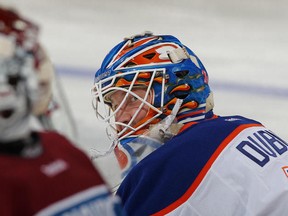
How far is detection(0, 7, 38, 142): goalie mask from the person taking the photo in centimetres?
97

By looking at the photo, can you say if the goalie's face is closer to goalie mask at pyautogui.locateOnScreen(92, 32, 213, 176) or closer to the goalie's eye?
goalie mask at pyautogui.locateOnScreen(92, 32, 213, 176)

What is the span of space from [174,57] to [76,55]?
2998 mm

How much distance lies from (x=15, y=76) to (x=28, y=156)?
0.33 ft

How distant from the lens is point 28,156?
1000mm

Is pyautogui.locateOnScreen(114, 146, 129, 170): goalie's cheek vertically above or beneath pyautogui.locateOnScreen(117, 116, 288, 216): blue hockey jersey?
beneath

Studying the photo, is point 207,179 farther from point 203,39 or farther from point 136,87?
point 203,39

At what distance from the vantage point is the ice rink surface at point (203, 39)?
4.19m

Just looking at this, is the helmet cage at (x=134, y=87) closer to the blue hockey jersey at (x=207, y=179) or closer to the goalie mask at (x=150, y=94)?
the goalie mask at (x=150, y=94)

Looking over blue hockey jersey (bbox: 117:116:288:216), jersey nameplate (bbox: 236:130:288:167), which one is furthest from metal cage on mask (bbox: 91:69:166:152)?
jersey nameplate (bbox: 236:130:288:167)

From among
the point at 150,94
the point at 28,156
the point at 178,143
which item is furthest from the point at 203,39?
the point at 28,156

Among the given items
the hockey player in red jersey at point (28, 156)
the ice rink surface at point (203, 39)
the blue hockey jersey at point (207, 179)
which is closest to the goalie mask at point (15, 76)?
the hockey player in red jersey at point (28, 156)

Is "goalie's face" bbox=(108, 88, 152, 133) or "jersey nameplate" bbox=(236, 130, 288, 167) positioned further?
"goalie's face" bbox=(108, 88, 152, 133)

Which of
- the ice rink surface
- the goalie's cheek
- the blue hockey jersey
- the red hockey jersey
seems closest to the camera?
the red hockey jersey

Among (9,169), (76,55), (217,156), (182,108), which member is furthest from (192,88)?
(76,55)
